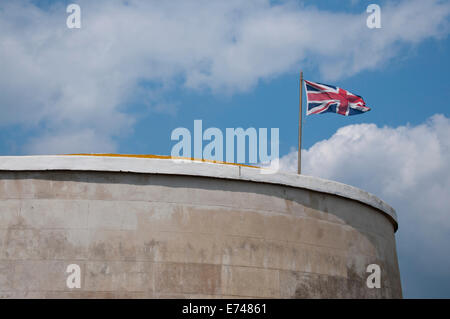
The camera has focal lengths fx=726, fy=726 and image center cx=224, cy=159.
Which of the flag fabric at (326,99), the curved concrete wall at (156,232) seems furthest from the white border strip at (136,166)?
the flag fabric at (326,99)

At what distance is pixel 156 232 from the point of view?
56.3 feet

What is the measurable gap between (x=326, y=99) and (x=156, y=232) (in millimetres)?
7887

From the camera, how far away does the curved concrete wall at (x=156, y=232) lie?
16750 millimetres

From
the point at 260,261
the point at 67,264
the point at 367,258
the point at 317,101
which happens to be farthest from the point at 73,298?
the point at 317,101

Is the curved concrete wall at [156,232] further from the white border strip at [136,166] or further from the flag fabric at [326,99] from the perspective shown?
the flag fabric at [326,99]

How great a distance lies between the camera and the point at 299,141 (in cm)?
2188

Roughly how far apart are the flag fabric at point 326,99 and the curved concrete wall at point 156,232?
420 centimetres

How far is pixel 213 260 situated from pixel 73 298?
132 inches

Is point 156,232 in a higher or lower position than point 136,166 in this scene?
lower

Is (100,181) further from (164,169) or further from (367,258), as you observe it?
(367,258)

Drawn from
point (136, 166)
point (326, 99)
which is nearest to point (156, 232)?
point (136, 166)

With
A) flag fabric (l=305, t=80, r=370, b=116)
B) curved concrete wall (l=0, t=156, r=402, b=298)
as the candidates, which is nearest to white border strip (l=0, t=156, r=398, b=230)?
curved concrete wall (l=0, t=156, r=402, b=298)

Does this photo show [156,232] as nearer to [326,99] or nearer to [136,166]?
[136,166]

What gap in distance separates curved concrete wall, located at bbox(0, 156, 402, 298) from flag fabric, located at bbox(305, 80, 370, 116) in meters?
4.20
